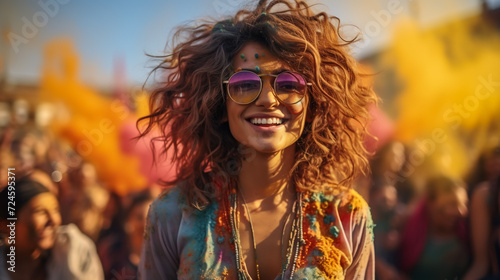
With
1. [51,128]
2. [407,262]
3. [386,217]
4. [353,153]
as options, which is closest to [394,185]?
[386,217]

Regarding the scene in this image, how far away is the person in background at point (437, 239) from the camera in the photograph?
345cm

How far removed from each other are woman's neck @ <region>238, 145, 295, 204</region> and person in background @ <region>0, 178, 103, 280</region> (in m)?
1.54

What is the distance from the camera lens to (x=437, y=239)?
3490mm

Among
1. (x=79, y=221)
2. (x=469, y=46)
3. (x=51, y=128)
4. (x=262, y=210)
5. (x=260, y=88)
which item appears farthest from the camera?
(x=469, y=46)

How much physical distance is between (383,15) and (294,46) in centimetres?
234

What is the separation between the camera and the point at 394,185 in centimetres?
381

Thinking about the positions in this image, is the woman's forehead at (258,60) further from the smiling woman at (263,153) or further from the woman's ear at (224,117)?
the woman's ear at (224,117)

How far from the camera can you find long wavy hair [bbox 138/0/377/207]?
1805 millimetres

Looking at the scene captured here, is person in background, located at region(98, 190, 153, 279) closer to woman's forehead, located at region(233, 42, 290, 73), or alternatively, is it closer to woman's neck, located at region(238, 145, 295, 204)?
woman's neck, located at region(238, 145, 295, 204)

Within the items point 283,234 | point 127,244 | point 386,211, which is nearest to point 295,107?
point 283,234

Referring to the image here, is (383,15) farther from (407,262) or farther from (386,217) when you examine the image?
(407,262)

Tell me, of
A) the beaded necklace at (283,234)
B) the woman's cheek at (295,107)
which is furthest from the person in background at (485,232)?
the woman's cheek at (295,107)

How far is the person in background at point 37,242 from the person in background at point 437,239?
208 centimetres

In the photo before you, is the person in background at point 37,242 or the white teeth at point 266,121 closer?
the white teeth at point 266,121
